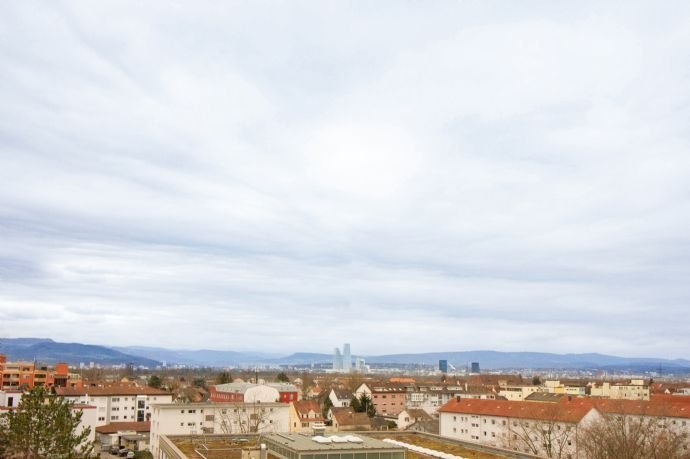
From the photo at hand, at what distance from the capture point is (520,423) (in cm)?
6756

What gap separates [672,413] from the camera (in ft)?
228

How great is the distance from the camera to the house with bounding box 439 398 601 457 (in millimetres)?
62719

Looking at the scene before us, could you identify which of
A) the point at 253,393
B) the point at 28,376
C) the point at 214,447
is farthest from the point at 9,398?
the point at 28,376

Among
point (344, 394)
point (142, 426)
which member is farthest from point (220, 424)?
point (344, 394)

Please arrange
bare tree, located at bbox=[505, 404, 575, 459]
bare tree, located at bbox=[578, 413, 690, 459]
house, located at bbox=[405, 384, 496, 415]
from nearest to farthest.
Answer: bare tree, located at bbox=[578, 413, 690, 459] → bare tree, located at bbox=[505, 404, 575, 459] → house, located at bbox=[405, 384, 496, 415]

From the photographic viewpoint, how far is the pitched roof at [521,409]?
65.1 metres

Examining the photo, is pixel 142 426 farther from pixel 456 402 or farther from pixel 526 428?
pixel 526 428

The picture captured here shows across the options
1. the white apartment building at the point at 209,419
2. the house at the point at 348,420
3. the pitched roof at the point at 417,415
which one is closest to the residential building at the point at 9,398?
the white apartment building at the point at 209,419

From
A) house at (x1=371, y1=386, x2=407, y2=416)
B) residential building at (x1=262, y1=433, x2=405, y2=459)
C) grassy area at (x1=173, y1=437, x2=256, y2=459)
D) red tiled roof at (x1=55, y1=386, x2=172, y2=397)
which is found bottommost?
house at (x1=371, y1=386, x2=407, y2=416)

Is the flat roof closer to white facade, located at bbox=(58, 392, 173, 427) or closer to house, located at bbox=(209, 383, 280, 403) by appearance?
house, located at bbox=(209, 383, 280, 403)

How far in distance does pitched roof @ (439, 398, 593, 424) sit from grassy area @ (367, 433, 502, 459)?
73.6 feet

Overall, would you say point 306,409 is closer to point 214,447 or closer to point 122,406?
point 122,406

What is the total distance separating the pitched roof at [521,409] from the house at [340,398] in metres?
45.3

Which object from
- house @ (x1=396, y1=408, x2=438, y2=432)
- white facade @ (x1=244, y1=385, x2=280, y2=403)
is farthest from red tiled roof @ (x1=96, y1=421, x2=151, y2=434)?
house @ (x1=396, y1=408, x2=438, y2=432)
